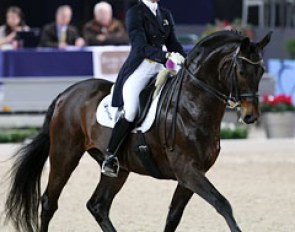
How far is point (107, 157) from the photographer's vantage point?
7273mm

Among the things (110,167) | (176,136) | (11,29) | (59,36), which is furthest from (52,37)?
(176,136)

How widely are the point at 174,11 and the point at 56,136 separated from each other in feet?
37.6

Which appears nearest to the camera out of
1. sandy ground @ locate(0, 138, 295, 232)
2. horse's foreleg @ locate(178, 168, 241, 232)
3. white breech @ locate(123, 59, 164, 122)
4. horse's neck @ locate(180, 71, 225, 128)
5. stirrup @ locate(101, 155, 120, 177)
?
horse's foreleg @ locate(178, 168, 241, 232)

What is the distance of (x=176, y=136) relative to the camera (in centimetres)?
673

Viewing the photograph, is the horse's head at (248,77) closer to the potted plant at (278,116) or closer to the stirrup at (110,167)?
the stirrup at (110,167)

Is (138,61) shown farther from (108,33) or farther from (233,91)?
(108,33)

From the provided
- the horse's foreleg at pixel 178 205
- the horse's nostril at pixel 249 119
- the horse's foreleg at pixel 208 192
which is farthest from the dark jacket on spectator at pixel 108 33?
the horse's nostril at pixel 249 119

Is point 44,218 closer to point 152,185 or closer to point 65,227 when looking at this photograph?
point 65,227

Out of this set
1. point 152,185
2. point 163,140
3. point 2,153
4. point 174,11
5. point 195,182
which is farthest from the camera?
point 174,11

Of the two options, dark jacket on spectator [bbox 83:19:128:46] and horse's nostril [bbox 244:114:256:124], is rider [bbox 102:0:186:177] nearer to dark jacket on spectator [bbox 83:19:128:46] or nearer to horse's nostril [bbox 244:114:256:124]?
horse's nostril [bbox 244:114:256:124]

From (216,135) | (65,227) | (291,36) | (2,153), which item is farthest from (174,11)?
(216,135)

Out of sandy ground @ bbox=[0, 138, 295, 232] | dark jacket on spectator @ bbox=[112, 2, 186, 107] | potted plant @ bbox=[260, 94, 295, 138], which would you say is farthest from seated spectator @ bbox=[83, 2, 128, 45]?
dark jacket on spectator @ bbox=[112, 2, 186, 107]

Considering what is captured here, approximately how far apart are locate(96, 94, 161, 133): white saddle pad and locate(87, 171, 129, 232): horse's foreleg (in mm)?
474

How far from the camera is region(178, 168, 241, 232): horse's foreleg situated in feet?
19.8
